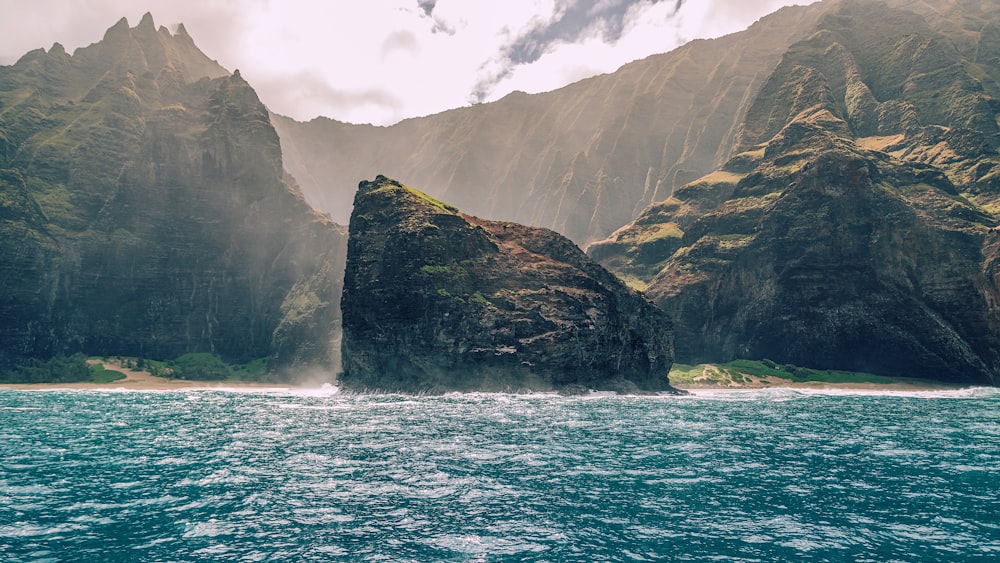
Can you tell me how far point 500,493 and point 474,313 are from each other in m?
86.6

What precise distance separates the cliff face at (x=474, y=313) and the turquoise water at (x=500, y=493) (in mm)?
55936

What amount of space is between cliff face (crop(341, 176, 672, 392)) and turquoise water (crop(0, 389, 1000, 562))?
184 feet

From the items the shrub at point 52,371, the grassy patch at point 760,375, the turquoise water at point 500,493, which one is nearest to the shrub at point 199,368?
the shrub at point 52,371

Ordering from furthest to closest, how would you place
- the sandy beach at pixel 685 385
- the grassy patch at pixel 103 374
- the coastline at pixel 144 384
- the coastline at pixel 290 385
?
the grassy patch at pixel 103 374
the coastline at pixel 144 384
the sandy beach at pixel 685 385
the coastline at pixel 290 385

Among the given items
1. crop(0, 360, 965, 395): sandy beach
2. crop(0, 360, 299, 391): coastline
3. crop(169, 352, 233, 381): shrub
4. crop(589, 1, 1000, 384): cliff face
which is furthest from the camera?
crop(169, 352, 233, 381): shrub

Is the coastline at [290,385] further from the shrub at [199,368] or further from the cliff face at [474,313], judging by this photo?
the cliff face at [474,313]

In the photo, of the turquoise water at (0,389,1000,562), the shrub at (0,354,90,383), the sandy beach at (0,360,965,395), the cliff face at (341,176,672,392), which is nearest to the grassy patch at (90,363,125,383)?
the shrub at (0,354,90,383)

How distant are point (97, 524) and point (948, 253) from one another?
183449mm

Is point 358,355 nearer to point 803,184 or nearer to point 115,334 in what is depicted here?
point 115,334

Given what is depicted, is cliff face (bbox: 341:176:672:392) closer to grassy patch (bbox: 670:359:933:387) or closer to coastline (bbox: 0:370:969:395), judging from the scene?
coastline (bbox: 0:370:969:395)

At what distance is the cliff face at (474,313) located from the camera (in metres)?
112

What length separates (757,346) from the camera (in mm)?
167125

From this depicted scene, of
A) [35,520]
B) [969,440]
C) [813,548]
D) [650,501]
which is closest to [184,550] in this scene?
[35,520]

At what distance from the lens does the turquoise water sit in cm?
2053
